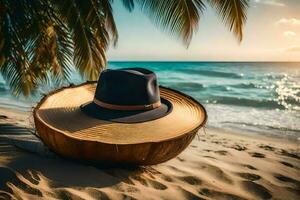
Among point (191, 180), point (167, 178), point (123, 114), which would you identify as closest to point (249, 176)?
point (191, 180)

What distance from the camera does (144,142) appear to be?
8.89 ft

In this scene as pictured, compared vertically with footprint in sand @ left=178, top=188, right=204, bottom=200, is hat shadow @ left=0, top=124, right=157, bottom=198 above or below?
above

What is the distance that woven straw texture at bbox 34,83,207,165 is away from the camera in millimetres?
2740

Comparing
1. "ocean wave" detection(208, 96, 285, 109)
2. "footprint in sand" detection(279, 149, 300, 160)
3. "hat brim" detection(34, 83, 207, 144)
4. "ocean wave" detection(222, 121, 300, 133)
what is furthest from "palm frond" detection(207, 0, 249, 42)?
"ocean wave" detection(208, 96, 285, 109)

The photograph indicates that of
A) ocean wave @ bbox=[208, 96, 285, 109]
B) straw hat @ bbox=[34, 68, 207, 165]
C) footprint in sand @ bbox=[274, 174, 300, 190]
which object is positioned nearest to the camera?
straw hat @ bbox=[34, 68, 207, 165]

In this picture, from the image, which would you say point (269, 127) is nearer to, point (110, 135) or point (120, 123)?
point (120, 123)

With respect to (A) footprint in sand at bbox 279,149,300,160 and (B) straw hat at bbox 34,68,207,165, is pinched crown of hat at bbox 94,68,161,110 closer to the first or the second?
(B) straw hat at bbox 34,68,207,165

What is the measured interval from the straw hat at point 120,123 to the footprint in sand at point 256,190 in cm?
74

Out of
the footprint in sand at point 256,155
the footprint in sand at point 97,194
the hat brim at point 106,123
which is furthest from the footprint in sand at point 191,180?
the footprint in sand at point 256,155

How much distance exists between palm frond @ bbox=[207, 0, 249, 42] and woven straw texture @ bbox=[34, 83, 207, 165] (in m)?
1.23

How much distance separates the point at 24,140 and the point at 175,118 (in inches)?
72.5

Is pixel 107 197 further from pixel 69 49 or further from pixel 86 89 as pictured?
pixel 69 49

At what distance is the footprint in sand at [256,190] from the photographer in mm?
3082

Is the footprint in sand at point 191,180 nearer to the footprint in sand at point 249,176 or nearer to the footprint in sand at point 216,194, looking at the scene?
the footprint in sand at point 216,194
